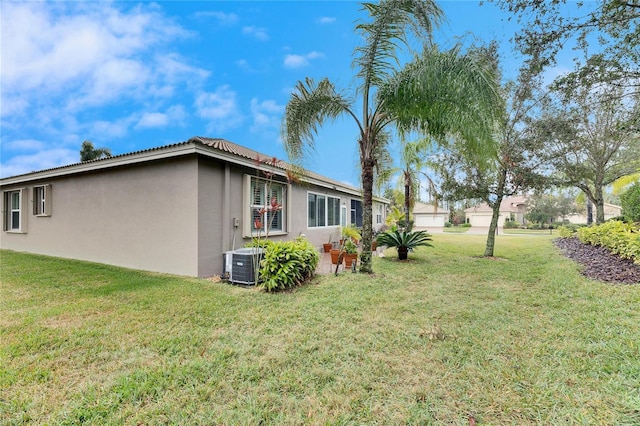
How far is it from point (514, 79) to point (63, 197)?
16.3 m

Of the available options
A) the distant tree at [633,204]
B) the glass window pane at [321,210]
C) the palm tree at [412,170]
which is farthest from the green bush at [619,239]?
the glass window pane at [321,210]

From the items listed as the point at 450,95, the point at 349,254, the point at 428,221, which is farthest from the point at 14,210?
the point at 428,221

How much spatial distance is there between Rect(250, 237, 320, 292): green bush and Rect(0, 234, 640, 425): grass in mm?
385

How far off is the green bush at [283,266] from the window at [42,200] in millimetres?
9613

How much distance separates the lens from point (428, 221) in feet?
142

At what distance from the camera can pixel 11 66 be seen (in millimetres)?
→ 8641

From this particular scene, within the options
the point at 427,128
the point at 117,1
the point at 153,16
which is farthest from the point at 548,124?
the point at 117,1

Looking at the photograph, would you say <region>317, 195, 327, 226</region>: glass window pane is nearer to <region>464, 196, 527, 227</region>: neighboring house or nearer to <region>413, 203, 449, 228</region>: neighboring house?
<region>413, 203, 449, 228</region>: neighboring house

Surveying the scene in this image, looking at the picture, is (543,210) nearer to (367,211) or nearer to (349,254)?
(349,254)

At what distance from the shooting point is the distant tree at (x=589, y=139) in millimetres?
7582

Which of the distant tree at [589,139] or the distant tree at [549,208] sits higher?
the distant tree at [589,139]

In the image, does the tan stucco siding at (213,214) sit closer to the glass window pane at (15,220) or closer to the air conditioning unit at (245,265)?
the air conditioning unit at (245,265)

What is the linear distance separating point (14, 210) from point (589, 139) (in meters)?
26.4

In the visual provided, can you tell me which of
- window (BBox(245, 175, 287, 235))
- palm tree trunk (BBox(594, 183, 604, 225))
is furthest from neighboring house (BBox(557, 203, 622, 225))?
window (BBox(245, 175, 287, 235))
